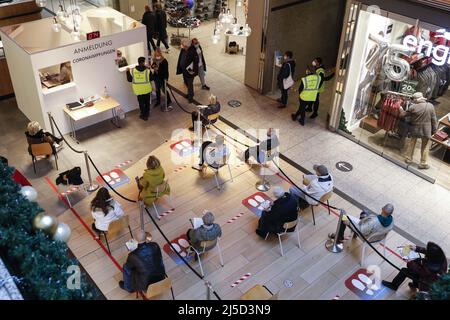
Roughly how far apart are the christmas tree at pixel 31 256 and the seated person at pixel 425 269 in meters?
4.47

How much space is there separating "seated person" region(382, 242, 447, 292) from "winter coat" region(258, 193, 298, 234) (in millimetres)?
1782

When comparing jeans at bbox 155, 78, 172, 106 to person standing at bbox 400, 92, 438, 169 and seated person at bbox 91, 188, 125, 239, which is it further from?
person standing at bbox 400, 92, 438, 169

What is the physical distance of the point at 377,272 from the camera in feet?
25.2

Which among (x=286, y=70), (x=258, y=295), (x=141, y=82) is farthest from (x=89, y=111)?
(x=258, y=295)

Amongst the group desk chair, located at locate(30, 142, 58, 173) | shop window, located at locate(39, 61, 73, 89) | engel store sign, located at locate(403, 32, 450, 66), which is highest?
engel store sign, located at locate(403, 32, 450, 66)

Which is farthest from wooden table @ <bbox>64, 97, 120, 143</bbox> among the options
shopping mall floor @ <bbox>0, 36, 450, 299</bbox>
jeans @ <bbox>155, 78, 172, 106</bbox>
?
jeans @ <bbox>155, 78, 172, 106</bbox>

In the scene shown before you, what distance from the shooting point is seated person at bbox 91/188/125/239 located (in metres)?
7.48

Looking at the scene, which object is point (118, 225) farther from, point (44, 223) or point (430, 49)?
point (430, 49)

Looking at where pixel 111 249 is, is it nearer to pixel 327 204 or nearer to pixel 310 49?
pixel 327 204

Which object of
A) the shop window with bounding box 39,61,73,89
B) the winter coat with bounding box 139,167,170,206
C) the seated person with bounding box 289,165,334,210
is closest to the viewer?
the seated person with bounding box 289,165,334,210

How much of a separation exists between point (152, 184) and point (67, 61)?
144 inches

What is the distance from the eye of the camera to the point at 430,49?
8.56m
